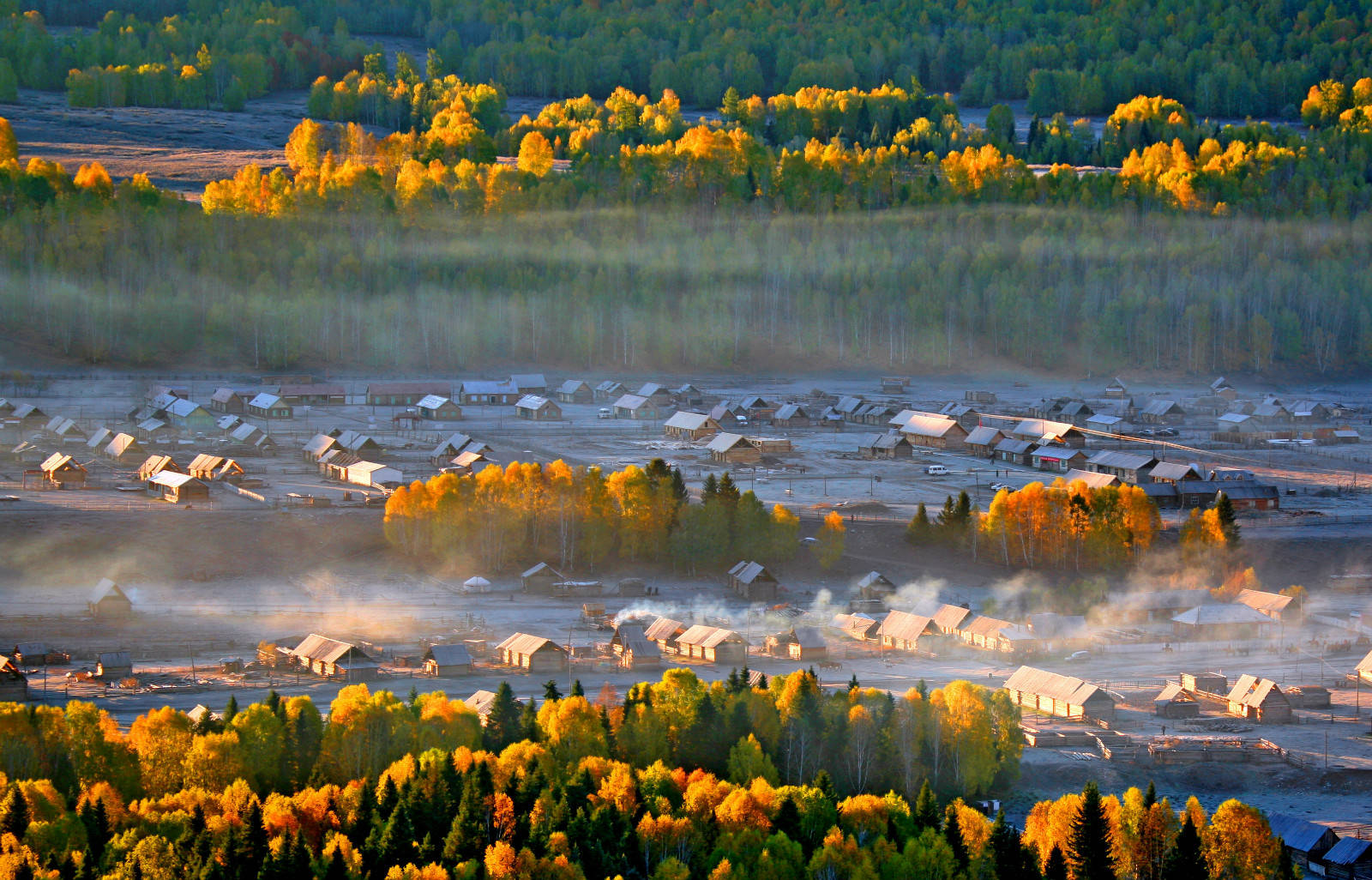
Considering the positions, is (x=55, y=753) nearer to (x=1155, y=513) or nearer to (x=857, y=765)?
(x=857, y=765)

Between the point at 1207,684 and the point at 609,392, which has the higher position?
the point at 1207,684

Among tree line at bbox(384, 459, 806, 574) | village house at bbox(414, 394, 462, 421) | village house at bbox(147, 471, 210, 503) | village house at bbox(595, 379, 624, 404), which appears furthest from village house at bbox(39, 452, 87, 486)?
village house at bbox(595, 379, 624, 404)

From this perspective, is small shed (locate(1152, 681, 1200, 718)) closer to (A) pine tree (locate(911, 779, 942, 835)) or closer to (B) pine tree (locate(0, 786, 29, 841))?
(A) pine tree (locate(911, 779, 942, 835))

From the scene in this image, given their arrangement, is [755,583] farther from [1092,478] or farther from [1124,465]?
[1124,465]

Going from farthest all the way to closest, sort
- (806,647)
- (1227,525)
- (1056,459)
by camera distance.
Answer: (1056,459)
(1227,525)
(806,647)

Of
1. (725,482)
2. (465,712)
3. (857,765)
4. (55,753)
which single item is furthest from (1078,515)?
(55,753)

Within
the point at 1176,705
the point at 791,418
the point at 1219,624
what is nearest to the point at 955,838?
the point at 1176,705
